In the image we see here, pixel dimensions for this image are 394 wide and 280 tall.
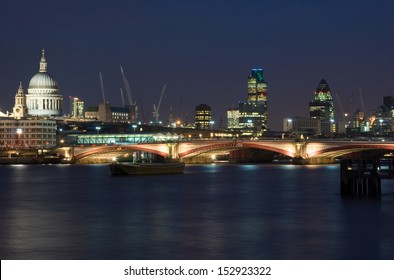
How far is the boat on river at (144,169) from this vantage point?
279 ft

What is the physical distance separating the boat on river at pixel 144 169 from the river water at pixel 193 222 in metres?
16.9

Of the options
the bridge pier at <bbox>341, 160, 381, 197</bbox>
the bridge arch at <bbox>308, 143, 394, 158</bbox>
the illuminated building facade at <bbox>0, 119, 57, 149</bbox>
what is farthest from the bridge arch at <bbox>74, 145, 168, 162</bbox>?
the bridge pier at <bbox>341, 160, 381, 197</bbox>

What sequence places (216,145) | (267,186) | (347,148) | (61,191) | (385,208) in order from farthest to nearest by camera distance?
(216,145) < (347,148) < (267,186) < (61,191) < (385,208)

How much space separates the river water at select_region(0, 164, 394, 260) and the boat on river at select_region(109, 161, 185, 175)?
1695cm

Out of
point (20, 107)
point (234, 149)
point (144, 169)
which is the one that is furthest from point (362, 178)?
point (20, 107)

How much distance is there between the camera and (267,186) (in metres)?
66.5

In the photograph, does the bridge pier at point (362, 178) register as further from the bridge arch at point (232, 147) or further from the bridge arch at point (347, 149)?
the bridge arch at point (232, 147)

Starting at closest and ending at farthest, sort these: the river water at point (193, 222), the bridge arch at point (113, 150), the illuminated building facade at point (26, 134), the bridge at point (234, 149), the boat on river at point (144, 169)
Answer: the river water at point (193, 222) → the boat on river at point (144, 169) → the bridge at point (234, 149) → the bridge arch at point (113, 150) → the illuminated building facade at point (26, 134)

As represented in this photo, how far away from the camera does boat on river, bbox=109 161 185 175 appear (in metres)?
85.2

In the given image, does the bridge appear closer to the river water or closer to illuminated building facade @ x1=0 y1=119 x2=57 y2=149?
illuminated building facade @ x1=0 y1=119 x2=57 y2=149

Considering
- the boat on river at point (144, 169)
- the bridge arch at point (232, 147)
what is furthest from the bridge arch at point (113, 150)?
the boat on river at point (144, 169)
